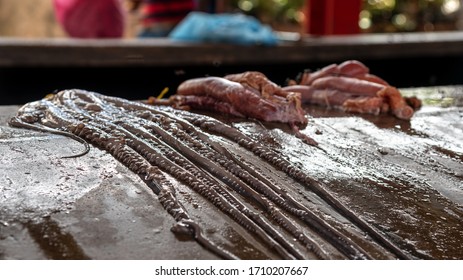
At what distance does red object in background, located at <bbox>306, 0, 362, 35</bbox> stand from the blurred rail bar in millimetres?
1561

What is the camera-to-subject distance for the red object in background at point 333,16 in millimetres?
9172

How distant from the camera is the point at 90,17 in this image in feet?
25.3

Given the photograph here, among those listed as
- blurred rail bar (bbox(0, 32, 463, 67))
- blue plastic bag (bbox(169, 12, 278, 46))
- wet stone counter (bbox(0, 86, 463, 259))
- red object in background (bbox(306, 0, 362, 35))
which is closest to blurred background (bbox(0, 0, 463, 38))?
red object in background (bbox(306, 0, 362, 35))

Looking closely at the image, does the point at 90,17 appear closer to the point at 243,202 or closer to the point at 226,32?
the point at 226,32

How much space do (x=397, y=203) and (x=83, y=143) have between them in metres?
1.41

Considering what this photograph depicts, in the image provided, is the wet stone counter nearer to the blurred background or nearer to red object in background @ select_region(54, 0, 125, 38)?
red object in background @ select_region(54, 0, 125, 38)

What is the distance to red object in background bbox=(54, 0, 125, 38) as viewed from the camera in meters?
7.62

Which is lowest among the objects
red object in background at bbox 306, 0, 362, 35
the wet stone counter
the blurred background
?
the blurred background

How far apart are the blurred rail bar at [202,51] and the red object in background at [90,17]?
1.33m

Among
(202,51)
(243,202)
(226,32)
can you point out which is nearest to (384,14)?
(226,32)

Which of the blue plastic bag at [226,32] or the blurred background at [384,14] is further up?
the blue plastic bag at [226,32]

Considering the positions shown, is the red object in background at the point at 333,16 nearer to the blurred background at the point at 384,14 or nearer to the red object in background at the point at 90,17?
the red object in background at the point at 90,17

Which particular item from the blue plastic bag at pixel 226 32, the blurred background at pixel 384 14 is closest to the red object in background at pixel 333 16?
the blue plastic bag at pixel 226 32

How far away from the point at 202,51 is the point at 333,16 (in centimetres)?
357
